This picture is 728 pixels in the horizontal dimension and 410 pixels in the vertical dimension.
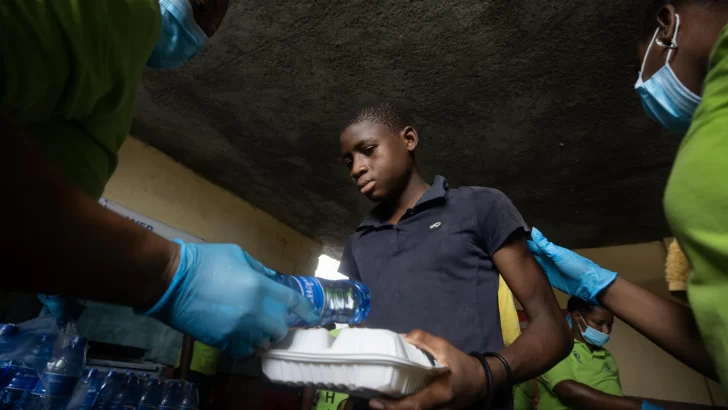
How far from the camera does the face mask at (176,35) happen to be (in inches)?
43.1

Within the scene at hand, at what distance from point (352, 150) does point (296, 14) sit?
0.87 m

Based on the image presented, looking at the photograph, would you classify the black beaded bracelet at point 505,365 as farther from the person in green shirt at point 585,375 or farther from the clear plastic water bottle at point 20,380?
the person in green shirt at point 585,375

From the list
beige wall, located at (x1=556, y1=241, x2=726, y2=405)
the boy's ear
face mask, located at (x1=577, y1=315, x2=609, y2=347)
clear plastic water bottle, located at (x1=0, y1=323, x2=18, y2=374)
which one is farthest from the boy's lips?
beige wall, located at (x1=556, y1=241, x2=726, y2=405)

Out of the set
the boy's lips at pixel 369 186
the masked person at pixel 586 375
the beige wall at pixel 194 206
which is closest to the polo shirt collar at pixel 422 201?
the boy's lips at pixel 369 186

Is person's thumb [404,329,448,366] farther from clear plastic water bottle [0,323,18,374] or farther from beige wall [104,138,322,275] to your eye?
beige wall [104,138,322,275]

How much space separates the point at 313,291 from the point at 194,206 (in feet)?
10.5

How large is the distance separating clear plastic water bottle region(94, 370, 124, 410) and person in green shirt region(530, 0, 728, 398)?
209cm

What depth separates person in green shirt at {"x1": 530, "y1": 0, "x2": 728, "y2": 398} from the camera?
0.51 m

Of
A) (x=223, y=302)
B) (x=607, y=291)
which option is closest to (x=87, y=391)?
(x=223, y=302)

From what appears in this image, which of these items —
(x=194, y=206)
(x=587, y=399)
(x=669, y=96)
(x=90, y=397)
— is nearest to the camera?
(x=669, y=96)

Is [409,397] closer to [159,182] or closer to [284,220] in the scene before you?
[159,182]

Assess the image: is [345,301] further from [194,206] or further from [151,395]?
A: [194,206]

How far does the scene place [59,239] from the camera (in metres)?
0.48

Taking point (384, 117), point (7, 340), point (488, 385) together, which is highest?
point (384, 117)
